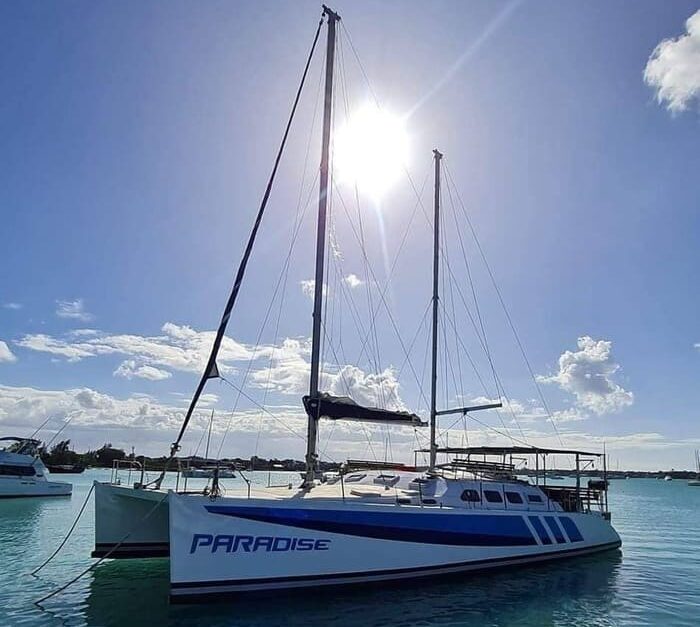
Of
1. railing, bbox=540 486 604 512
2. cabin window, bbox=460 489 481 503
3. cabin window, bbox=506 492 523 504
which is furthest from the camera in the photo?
railing, bbox=540 486 604 512

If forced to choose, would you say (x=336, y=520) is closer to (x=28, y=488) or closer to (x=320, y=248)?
(x=320, y=248)

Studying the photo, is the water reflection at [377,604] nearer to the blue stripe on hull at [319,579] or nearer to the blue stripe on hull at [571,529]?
the blue stripe on hull at [319,579]

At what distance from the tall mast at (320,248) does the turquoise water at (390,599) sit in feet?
11.6

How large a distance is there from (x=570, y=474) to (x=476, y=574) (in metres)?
7.42

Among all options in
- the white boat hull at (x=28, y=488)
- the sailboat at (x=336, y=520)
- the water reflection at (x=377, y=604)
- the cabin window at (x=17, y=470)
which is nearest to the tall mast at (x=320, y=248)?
the sailboat at (x=336, y=520)

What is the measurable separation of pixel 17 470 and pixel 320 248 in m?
37.7

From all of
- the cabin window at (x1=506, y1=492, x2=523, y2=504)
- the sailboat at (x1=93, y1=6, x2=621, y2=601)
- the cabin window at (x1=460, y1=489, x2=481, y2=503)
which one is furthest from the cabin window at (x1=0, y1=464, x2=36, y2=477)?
the cabin window at (x1=506, y1=492, x2=523, y2=504)

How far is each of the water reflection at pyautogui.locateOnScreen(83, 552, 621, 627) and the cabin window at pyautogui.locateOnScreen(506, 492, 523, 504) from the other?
1918mm

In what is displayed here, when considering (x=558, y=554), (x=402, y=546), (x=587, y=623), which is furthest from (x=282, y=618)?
(x=558, y=554)

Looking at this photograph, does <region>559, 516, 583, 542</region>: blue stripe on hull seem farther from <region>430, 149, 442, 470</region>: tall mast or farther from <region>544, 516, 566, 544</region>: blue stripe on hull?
<region>430, 149, 442, 470</region>: tall mast

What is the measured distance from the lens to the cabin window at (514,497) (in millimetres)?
16766

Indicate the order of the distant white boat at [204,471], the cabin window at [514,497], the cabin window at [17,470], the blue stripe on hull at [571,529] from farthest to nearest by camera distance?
the cabin window at [17,470] → the blue stripe on hull at [571,529] → the cabin window at [514,497] → the distant white boat at [204,471]

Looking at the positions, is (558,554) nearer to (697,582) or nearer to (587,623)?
(697,582)

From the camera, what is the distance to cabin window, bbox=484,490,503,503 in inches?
634
